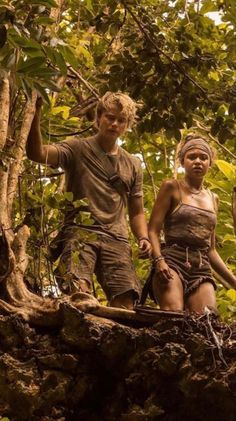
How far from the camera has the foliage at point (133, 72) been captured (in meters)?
4.03

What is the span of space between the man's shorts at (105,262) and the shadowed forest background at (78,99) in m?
0.09

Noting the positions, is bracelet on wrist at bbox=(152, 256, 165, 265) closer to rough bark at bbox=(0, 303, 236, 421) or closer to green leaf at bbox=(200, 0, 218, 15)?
rough bark at bbox=(0, 303, 236, 421)

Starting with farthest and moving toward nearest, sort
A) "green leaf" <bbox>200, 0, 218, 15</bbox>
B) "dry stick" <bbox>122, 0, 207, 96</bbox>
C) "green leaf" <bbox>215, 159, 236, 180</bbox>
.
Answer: "green leaf" <bbox>200, 0, 218, 15</bbox>
"green leaf" <bbox>215, 159, 236, 180</bbox>
"dry stick" <bbox>122, 0, 207, 96</bbox>

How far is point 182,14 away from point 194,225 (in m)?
2.62

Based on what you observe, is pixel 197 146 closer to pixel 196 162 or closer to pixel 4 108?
pixel 196 162

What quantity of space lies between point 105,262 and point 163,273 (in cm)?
38

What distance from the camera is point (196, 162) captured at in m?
5.59

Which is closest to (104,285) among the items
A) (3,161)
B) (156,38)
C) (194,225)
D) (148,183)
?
(194,225)

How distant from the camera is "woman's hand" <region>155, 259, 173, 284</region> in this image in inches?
201

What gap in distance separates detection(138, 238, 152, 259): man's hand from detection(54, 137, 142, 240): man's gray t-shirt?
0.53 feet

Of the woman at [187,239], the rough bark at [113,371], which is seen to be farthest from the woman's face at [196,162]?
the rough bark at [113,371]

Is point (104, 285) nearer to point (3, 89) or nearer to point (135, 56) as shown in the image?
point (3, 89)

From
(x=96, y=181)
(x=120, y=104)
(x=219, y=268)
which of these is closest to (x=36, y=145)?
(x=96, y=181)

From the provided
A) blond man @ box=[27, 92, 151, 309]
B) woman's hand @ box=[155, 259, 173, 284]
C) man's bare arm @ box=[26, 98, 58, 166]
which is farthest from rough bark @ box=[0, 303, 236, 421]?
man's bare arm @ box=[26, 98, 58, 166]
